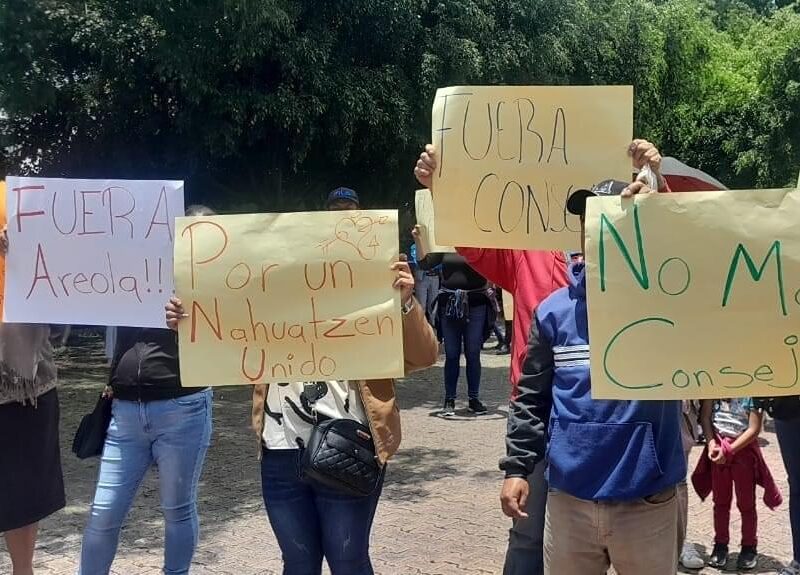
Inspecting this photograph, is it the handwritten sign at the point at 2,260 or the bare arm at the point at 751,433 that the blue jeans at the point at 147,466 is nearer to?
the handwritten sign at the point at 2,260

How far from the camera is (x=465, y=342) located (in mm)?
8703

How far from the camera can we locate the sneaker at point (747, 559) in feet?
15.3

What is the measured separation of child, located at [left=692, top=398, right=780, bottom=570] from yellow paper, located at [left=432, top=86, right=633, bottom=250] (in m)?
2.02

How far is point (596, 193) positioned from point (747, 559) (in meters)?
2.90

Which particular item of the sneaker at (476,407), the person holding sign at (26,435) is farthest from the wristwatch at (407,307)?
the sneaker at (476,407)

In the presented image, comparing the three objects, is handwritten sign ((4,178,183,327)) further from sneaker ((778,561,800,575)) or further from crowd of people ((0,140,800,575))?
sneaker ((778,561,800,575))

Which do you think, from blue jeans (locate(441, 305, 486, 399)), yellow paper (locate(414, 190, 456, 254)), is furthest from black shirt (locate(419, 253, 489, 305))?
yellow paper (locate(414, 190, 456, 254))

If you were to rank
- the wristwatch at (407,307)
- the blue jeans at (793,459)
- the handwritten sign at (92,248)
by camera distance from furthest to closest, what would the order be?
1. the blue jeans at (793,459)
2. the handwritten sign at (92,248)
3. the wristwatch at (407,307)

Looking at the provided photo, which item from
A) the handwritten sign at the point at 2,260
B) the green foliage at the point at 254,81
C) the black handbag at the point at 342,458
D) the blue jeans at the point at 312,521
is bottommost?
the blue jeans at the point at 312,521

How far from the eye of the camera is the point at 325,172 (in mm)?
12195

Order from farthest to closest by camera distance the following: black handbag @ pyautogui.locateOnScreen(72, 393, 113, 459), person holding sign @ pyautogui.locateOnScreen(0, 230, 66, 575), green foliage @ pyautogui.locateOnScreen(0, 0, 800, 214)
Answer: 1. green foliage @ pyautogui.locateOnScreen(0, 0, 800, 214)
2. black handbag @ pyautogui.locateOnScreen(72, 393, 113, 459)
3. person holding sign @ pyautogui.locateOnScreen(0, 230, 66, 575)

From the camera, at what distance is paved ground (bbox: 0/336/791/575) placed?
4715mm

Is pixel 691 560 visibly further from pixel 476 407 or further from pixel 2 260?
pixel 476 407

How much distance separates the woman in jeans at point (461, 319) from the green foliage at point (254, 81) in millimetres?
2524
